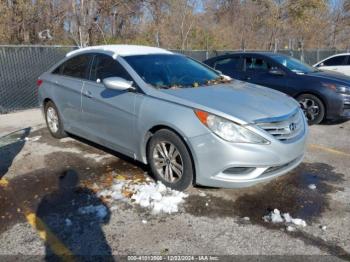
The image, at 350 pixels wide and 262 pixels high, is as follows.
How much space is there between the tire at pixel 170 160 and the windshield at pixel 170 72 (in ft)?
2.43

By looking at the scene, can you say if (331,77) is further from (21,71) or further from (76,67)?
(21,71)

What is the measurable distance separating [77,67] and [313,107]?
468 centimetres

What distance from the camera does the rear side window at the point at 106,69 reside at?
4.74m

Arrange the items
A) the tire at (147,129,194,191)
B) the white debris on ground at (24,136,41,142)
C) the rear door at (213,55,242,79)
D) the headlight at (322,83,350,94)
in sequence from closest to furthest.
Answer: the tire at (147,129,194,191), the white debris on ground at (24,136,41,142), the headlight at (322,83,350,94), the rear door at (213,55,242,79)

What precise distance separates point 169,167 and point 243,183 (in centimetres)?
88

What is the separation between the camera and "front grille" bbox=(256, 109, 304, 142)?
12.5 ft

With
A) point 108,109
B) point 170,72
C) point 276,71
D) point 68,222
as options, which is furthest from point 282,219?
point 276,71

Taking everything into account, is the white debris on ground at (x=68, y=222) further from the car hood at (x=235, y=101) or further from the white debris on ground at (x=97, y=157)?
the white debris on ground at (x=97, y=157)

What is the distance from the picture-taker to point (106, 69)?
5047mm

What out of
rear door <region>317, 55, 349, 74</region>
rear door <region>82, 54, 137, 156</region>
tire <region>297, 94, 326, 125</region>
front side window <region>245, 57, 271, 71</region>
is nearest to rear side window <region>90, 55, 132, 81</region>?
rear door <region>82, 54, 137, 156</region>

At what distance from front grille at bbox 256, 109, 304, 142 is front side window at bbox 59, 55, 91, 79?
283 centimetres

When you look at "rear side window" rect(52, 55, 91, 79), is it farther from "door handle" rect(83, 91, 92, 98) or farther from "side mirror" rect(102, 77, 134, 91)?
"side mirror" rect(102, 77, 134, 91)

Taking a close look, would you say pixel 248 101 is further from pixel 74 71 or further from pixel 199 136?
pixel 74 71

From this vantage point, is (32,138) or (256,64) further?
(256,64)
